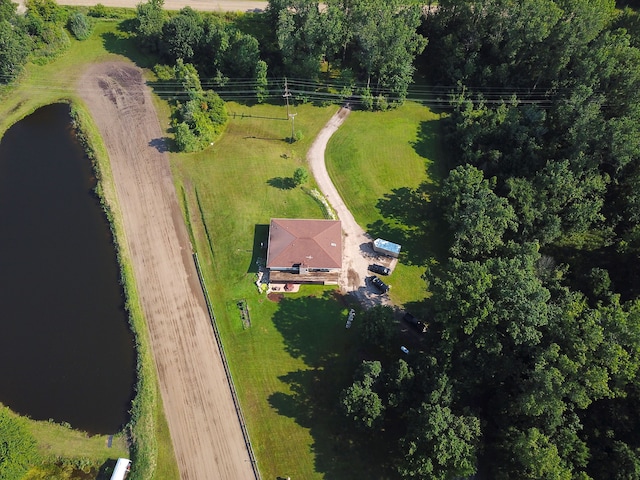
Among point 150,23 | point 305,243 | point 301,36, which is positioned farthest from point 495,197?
point 150,23

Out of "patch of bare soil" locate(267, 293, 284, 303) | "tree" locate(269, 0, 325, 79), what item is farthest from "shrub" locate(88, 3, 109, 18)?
"patch of bare soil" locate(267, 293, 284, 303)

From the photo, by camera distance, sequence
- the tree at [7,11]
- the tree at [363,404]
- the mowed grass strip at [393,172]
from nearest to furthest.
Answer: the tree at [363,404]
the mowed grass strip at [393,172]
the tree at [7,11]

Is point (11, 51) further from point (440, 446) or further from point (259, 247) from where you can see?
point (440, 446)

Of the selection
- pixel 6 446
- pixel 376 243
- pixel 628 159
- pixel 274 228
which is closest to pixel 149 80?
pixel 274 228

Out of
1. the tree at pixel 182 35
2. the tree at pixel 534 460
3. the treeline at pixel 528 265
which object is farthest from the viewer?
the tree at pixel 182 35

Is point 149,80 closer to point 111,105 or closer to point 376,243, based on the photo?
point 111,105

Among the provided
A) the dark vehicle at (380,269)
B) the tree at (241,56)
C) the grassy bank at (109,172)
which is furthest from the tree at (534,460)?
A: the tree at (241,56)

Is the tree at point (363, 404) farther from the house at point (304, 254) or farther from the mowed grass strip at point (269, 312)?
the house at point (304, 254)
